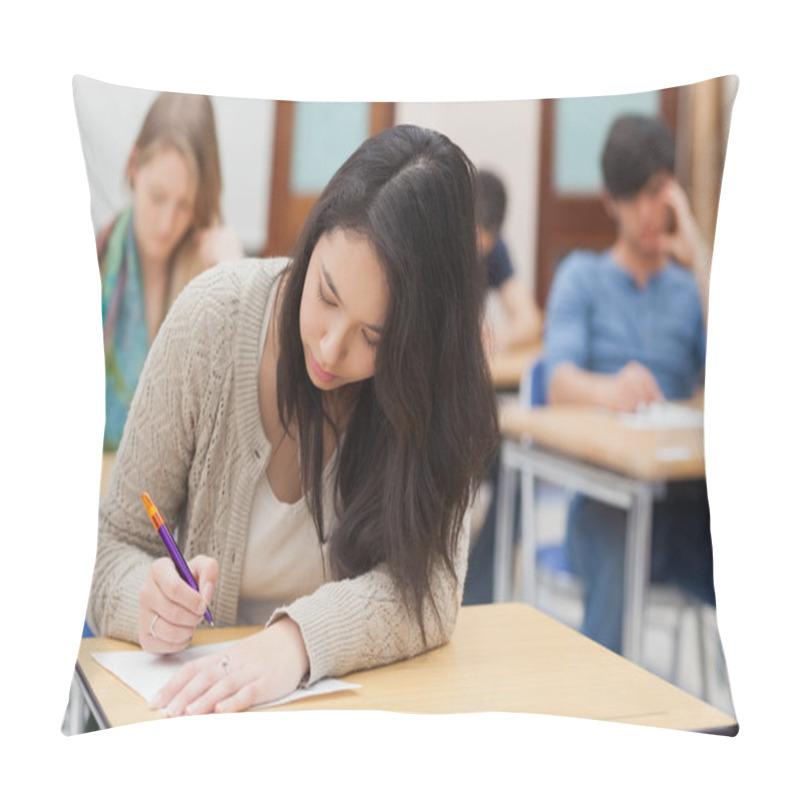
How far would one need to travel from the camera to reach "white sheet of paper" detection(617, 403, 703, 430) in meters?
1.82

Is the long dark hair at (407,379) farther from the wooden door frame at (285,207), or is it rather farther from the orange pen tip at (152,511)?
the orange pen tip at (152,511)

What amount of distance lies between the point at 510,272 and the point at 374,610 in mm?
497

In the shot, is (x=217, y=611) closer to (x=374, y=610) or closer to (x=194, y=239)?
(x=374, y=610)

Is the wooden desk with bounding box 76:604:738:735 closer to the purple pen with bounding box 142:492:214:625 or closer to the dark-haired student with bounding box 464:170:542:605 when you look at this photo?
the purple pen with bounding box 142:492:214:625

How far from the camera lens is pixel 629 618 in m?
1.86

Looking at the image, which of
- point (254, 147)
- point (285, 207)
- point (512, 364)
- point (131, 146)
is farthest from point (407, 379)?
point (131, 146)

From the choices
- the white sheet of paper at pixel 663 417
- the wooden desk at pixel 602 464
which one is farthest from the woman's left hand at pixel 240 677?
the white sheet of paper at pixel 663 417

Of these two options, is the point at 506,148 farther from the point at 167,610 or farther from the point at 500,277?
the point at 167,610

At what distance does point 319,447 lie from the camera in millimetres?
1833

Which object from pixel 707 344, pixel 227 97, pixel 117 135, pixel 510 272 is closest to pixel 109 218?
pixel 117 135

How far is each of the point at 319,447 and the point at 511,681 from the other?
416 millimetres

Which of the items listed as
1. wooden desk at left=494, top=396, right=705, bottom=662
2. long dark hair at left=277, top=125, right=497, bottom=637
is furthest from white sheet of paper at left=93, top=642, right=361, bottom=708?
wooden desk at left=494, top=396, right=705, bottom=662

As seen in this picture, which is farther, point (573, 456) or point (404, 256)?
point (573, 456)

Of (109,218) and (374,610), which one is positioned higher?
(109,218)
